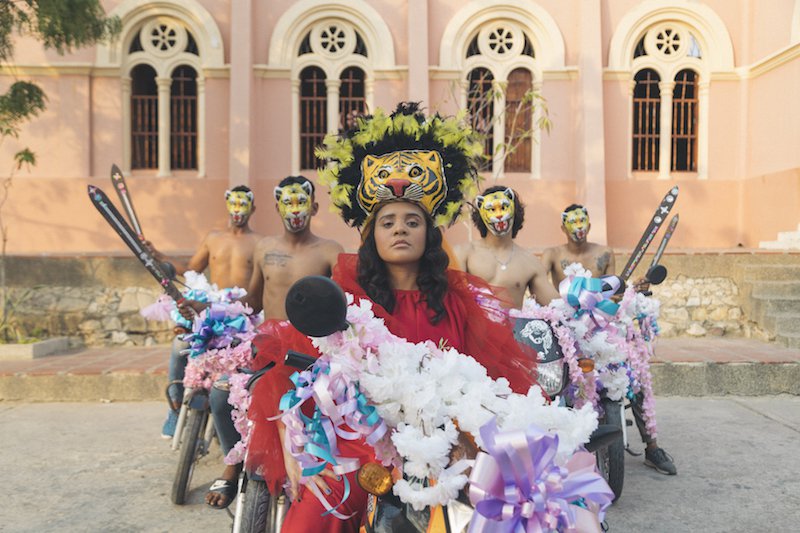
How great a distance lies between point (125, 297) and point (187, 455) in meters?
5.80

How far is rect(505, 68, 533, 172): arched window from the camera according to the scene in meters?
13.5

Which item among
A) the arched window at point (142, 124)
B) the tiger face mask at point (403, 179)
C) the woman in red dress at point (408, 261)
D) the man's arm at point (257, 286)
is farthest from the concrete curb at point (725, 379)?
the arched window at point (142, 124)

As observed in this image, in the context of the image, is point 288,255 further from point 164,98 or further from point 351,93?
point 164,98

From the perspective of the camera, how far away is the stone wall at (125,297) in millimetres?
9570

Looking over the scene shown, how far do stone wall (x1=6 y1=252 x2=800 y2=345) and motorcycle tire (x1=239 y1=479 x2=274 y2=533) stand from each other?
7002 millimetres

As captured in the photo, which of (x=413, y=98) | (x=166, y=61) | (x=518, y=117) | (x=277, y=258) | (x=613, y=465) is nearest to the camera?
(x=613, y=465)

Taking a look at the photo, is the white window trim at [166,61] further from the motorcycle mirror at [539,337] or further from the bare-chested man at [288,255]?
the motorcycle mirror at [539,337]

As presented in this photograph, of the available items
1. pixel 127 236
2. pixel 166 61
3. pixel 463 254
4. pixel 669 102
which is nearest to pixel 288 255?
pixel 463 254

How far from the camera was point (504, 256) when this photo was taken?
217 inches

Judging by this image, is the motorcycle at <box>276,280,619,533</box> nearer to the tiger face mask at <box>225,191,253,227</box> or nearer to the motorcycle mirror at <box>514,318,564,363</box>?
the motorcycle mirror at <box>514,318,564,363</box>

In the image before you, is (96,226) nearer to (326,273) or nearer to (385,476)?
(326,273)

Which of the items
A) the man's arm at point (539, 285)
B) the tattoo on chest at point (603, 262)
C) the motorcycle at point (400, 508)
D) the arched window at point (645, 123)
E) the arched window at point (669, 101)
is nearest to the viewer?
the motorcycle at point (400, 508)

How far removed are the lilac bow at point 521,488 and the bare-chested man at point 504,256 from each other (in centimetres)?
362

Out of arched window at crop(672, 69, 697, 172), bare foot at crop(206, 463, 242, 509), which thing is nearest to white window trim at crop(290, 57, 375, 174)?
arched window at crop(672, 69, 697, 172)
